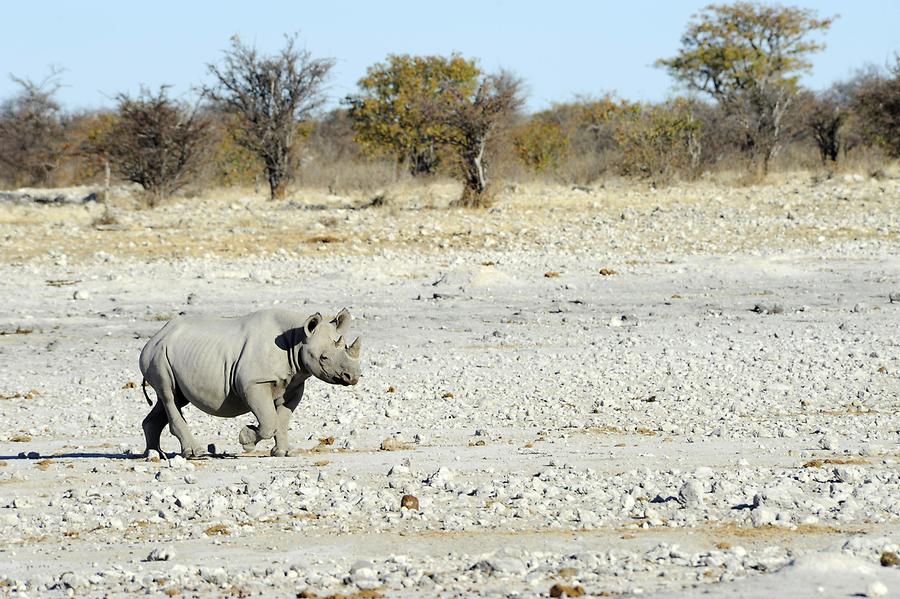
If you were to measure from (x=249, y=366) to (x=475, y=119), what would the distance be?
21.0 m

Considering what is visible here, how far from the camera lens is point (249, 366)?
859 cm

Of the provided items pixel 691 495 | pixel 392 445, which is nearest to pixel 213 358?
pixel 392 445

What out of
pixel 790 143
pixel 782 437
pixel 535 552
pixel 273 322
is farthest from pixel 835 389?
pixel 790 143

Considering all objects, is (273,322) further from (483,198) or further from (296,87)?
(296,87)

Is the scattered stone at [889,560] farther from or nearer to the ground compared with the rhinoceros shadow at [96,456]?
farther from the ground

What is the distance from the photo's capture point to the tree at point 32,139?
4334cm

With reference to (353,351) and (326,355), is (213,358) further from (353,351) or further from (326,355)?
(353,351)

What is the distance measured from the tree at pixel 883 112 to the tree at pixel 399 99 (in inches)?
450

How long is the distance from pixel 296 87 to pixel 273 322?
26.5 m

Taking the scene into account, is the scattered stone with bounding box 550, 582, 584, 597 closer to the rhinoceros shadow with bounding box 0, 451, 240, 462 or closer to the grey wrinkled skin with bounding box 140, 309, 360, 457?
the grey wrinkled skin with bounding box 140, 309, 360, 457

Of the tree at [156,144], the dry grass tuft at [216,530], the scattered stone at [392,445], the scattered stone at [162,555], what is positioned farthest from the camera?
the tree at [156,144]

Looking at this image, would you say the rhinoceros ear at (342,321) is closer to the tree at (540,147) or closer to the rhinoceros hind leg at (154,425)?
the rhinoceros hind leg at (154,425)

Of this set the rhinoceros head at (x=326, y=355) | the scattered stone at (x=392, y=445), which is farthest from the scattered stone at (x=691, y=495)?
the scattered stone at (x=392, y=445)

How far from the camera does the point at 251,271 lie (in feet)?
65.4
